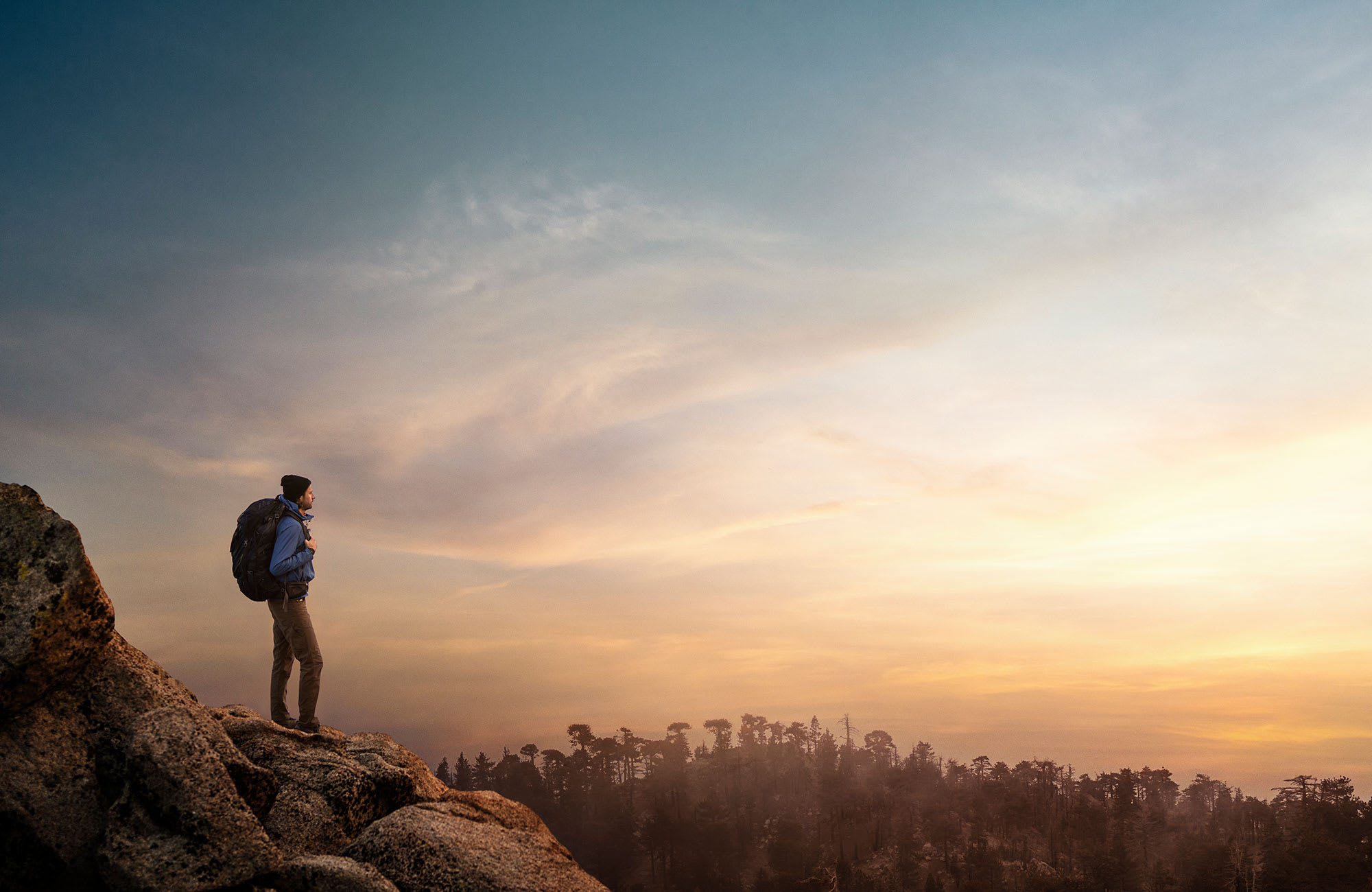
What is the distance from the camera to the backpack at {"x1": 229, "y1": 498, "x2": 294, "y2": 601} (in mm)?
16219

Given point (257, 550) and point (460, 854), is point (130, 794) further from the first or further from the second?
point (257, 550)

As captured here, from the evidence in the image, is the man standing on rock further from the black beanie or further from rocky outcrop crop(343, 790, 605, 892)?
rocky outcrop crop(343, 790, 605, 892)

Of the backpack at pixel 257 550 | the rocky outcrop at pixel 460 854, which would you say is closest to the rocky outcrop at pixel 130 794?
the rocky outcrop at pixel 460 854

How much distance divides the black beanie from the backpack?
319 millimetres

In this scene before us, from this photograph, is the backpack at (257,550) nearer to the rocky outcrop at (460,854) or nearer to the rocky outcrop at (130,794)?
the rocky outcrop at (130,794)

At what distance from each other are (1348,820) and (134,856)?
7877 inches

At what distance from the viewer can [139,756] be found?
451 inches

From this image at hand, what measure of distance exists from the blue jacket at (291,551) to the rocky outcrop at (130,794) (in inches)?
111

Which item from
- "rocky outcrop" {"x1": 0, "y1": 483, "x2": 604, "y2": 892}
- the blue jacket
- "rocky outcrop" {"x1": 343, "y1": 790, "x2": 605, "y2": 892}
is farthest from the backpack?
"rocky outcrop" {"x1": 343, "y1": 790, "x2": 605, "y2": 892}

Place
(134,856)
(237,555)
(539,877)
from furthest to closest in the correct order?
(237,555) → (539,877) → (134,856)

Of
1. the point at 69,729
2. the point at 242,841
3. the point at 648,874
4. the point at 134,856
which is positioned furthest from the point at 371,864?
the point at 648,874

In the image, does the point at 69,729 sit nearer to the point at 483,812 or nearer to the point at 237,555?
the point at 237,555

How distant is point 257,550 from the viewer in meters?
16.2

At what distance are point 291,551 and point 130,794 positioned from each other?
5.56 metres
